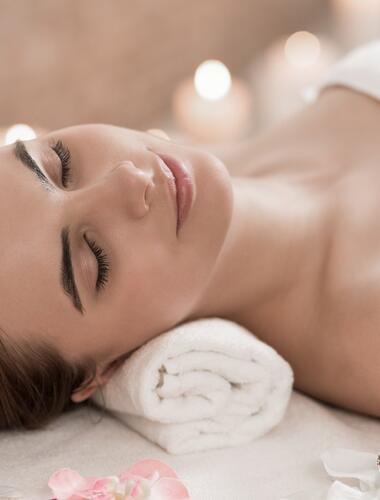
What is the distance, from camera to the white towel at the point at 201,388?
1479 millimetres

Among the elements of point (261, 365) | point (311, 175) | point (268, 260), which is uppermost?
point (311, 175)

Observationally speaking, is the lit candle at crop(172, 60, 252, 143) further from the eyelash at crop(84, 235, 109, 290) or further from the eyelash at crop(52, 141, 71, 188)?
the eyelash at crop(84, 235, 109, 290)

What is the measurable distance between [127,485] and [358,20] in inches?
110

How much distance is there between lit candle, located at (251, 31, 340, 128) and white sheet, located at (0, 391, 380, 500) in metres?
1.91

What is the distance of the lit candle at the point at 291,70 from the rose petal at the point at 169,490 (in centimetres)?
220

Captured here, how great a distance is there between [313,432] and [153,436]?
29 cm

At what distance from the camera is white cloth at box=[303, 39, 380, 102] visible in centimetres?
203

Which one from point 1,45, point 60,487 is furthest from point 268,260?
point 1,45

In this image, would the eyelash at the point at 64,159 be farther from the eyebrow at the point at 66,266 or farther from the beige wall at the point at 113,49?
the beige wall at the point at 113,49

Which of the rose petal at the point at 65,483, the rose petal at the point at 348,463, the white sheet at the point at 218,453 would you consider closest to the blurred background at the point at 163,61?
the white sheet at the point at 218,453

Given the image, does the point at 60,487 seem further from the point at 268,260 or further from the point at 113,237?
the point at 268,260

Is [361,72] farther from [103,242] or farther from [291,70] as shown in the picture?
[291,70]

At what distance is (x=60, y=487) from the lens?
129 centimetres

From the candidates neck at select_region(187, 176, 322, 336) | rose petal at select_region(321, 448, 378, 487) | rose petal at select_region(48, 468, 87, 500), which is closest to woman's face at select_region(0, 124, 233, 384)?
neck at select_region(187, 176, 322, 336)
